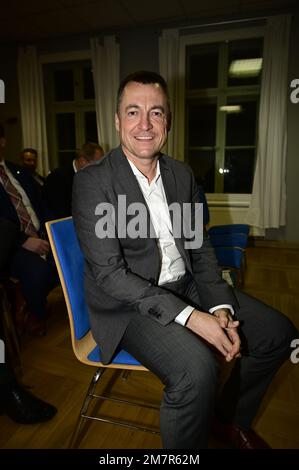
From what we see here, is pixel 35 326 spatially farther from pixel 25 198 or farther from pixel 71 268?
pixel 71 268

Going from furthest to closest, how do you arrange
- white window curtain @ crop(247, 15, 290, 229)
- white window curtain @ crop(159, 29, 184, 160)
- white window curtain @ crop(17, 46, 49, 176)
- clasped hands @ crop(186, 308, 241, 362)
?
1. white window curtain @ crop(17, 46, 49, 176)
2. white window curtain @ crop(159, 29, 184, 160)
3. white window curtain @ crop(247, 15, 290, 229)
4. clasped hands @ crop(186, 308, 241, 362)

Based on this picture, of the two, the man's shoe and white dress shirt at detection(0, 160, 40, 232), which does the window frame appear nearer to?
white dress shirt at detection(0, 160, 40, 232)

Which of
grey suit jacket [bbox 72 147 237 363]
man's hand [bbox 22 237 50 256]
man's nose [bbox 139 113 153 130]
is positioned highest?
man's nose [bbox 139 113 153 130]

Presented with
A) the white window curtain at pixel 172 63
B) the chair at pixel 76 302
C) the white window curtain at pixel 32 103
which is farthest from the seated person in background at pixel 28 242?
the white window curtain at pixel 32 103

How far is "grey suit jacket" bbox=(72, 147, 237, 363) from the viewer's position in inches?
38.3

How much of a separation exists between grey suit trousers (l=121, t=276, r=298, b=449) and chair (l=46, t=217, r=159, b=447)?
103mm

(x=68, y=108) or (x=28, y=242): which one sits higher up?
(x=68, y=108)

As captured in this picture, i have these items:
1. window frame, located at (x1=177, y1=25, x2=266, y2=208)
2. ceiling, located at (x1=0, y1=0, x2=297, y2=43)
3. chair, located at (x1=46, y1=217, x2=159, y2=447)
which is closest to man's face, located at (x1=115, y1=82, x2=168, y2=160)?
chair, located at (x1=46, y1=217, x2=159, y2=447)

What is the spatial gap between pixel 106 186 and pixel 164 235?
287 millimetres

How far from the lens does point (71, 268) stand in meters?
1.09

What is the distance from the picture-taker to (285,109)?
4086 mm

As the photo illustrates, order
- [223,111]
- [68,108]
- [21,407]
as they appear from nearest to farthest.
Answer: [21,407]
[223,111]
[68,108]

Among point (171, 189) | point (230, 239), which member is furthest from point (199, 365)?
point (230, 239)

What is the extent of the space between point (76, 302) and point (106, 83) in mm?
4424
